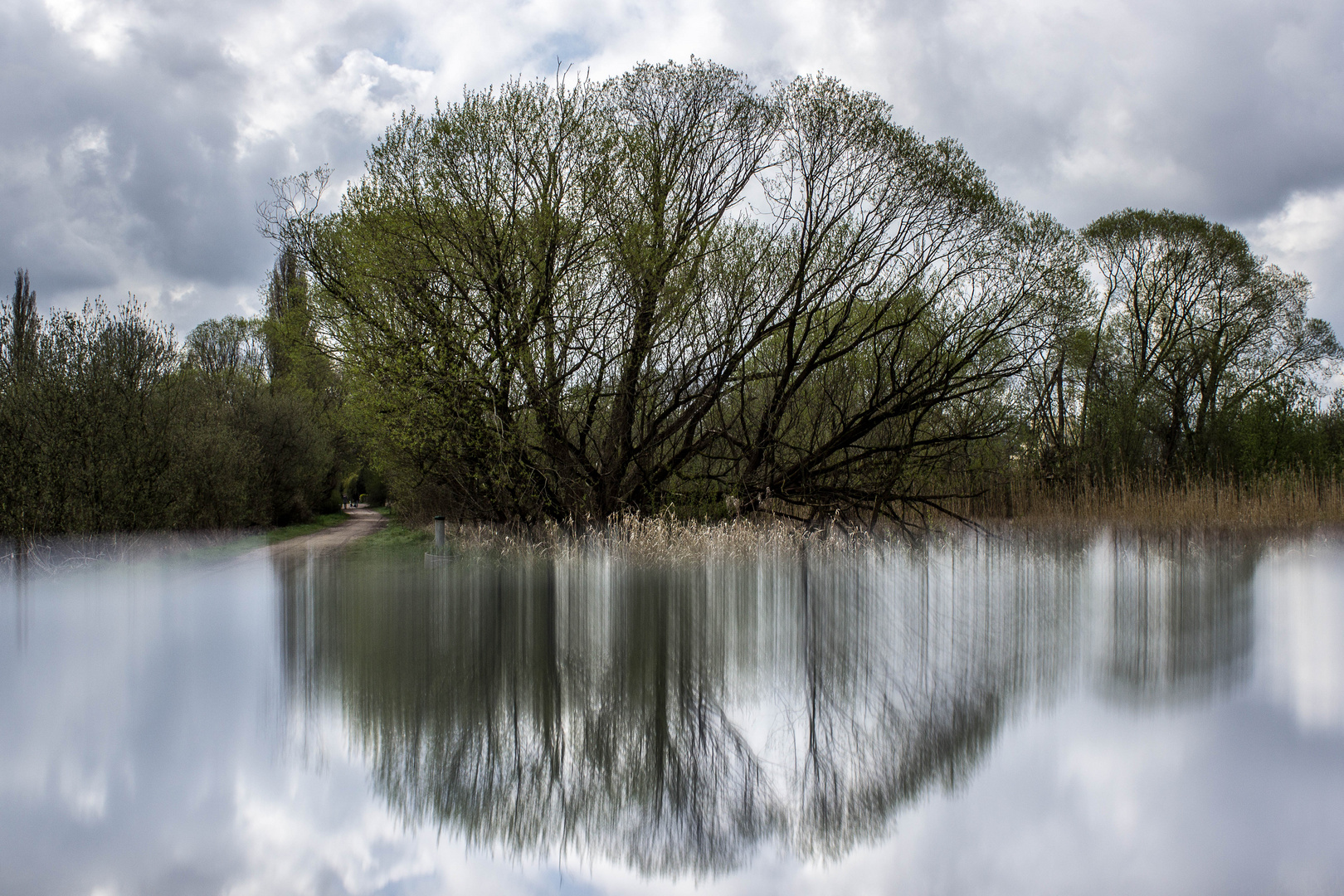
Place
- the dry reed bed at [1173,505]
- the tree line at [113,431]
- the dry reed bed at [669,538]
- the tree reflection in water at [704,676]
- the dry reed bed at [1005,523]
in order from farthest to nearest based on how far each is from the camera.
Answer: the dry reed bed at [1173,505] < the tree line at [113,431] < the dry reed bed at [1005,523] < the dry reed bed at [669,538] < the tree reflection in water at [704,676]

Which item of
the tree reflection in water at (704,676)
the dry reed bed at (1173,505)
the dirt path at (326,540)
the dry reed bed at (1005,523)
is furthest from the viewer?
the dirt path at (326,540)

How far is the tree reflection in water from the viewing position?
3734 mm

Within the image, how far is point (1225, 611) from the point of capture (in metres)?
6.96

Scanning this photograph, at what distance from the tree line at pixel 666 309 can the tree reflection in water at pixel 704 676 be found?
136 inches

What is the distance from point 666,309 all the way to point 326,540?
1307cm

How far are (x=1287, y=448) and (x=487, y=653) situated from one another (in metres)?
24.7

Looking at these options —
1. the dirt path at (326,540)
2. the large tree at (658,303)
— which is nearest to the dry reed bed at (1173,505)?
the large tree at (658,303)

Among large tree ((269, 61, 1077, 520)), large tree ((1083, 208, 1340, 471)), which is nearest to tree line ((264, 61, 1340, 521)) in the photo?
large tree ((269, 61, 1077, 520))

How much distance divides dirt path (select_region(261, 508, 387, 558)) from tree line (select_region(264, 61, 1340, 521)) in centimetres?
351

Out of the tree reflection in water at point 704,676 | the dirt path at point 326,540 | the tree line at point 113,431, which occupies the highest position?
the tree line at point 113,431

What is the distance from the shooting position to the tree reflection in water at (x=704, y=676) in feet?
12.3

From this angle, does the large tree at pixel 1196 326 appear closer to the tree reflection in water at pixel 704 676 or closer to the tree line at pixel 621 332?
the tree line at pixel 621 332

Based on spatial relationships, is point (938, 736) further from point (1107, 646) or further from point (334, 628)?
point (334, 628)

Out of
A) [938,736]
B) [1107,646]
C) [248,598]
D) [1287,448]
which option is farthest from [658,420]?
[1287,448]
